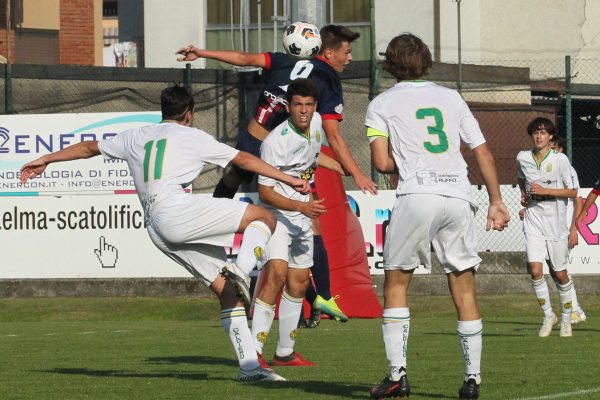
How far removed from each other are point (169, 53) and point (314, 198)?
29.4m

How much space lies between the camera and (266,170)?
9445 millimetres

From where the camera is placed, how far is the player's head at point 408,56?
8516 millimetres

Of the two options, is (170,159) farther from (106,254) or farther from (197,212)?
(106,254)

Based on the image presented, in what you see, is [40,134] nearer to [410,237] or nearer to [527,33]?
[410,237]

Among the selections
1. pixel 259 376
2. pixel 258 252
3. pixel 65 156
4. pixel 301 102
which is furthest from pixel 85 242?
pixel 258 252

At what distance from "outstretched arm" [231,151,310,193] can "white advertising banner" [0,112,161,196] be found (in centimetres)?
1324

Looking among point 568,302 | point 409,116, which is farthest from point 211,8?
point 409,116

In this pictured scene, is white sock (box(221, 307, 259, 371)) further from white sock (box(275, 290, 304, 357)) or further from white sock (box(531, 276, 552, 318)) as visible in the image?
white sock (box(531, 276, 552, 318))

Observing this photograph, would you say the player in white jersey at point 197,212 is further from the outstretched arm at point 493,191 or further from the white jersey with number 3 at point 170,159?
the outstretched arm at point 493,191

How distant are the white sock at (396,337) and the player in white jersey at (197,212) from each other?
1.25m

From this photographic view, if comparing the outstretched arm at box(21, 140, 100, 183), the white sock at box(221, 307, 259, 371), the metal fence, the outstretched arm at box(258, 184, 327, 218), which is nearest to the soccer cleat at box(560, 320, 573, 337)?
the outstretched arm at box(258, 184, 327, 218)

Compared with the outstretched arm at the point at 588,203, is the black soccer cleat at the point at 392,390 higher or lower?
lower

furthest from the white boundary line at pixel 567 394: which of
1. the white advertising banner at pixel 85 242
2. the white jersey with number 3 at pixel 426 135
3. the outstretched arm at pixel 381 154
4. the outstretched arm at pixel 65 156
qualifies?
the white advertising banner at pixel 85 242

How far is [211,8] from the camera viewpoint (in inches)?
1577
